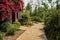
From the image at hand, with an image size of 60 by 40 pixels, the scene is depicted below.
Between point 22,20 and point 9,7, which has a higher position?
point 9,7

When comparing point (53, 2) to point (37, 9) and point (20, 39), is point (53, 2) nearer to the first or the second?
point (37, 9)

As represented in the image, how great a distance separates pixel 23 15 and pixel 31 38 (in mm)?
10448

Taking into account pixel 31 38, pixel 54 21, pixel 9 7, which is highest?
pixel 9 7

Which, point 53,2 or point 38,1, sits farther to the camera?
point 38,1

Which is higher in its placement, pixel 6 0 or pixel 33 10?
pixel 6 0

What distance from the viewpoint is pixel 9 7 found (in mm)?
17641

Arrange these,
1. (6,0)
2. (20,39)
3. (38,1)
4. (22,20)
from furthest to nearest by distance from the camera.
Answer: (38,1) < (22,20) < (6,0) < (20,39)

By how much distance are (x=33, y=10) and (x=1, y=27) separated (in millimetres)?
19154

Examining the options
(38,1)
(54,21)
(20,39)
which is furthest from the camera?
(38,1)

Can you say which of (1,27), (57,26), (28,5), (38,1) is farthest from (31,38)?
(38,1)

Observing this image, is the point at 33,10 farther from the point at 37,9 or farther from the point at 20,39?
the point at 20,39

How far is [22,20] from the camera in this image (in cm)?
2388

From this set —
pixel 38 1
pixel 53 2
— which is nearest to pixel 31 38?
pixel 53 2

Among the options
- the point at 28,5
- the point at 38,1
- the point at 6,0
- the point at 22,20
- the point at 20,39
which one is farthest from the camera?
the point at 38,1
